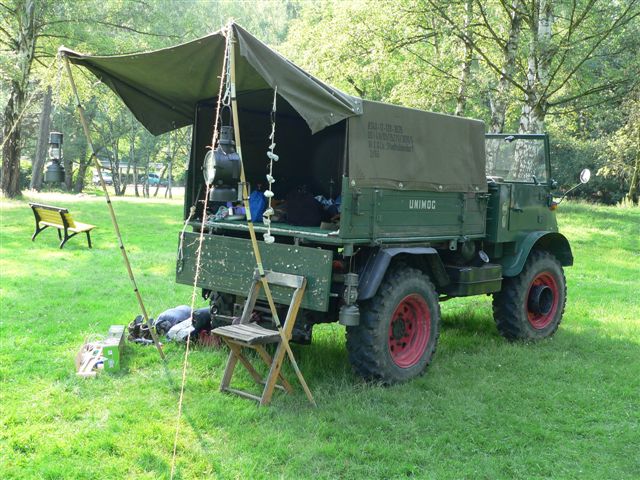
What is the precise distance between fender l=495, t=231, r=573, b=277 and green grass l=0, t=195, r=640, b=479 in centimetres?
82

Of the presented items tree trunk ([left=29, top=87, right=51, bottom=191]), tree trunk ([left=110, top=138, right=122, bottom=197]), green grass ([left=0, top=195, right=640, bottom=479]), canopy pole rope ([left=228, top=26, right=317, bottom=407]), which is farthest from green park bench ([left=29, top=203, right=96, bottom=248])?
tree trunk ([left=110, top=138, right=122, bottom=197])

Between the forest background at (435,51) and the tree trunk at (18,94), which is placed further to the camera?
the tree trunk at (18,94)

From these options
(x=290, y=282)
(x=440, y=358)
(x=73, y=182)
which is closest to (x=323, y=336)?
(x=440, y=358)

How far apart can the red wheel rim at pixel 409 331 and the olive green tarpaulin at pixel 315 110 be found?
40.8 inches

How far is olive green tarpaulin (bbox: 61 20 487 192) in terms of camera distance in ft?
15.5

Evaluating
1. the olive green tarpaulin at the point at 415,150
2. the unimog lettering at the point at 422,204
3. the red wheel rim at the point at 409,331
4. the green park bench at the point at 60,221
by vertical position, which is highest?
the olive green tarpaulin at the point at 415,150

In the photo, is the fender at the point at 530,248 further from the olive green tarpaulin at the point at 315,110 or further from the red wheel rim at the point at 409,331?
the red wheel rim at the point at 409,331

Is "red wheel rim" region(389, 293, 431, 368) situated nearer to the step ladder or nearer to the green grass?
the green grass

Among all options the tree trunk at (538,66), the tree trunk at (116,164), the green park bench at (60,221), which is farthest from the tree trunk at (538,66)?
the tree trunk at (116,164)

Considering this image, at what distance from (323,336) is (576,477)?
3.24 meters

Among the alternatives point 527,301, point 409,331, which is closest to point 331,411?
point 409,331

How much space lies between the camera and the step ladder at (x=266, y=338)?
15.6ft

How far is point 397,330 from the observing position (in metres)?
5.56

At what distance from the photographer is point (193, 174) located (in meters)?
6.67
